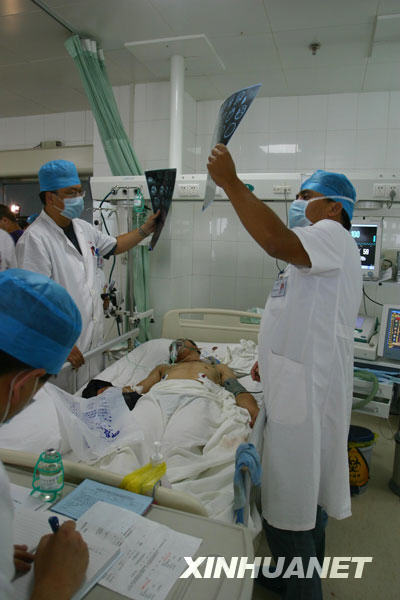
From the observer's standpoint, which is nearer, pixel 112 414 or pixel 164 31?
pixel 112 414

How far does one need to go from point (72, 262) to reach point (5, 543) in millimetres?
1852

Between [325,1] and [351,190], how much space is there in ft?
5.35

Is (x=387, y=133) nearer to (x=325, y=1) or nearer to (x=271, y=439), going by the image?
(x=325, y=1)

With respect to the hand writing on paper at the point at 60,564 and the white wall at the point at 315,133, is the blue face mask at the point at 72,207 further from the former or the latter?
the white wall at the point at 315,133

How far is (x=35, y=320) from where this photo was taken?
2.74 ft

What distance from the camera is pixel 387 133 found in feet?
12.1

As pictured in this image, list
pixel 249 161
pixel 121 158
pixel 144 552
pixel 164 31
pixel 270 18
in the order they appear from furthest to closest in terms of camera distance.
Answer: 1. pixel 249 161
2. pixel 121 158
3. pixel 164 31
4. pixel 270 18
5. pixel 144 552

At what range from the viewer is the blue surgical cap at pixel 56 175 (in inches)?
89.6

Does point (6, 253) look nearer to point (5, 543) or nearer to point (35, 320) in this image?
point (35, 320)

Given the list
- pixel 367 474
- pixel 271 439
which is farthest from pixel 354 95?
pixel 271 439

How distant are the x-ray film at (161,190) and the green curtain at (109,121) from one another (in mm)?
472

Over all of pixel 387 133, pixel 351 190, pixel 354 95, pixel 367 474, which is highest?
pixel 354 95

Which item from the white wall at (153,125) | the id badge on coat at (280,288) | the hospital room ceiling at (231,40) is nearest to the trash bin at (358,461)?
the id badge on coat at (280,288)

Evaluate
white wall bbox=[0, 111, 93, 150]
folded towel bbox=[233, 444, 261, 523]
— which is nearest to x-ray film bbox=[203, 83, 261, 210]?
folded towel bbox=[233, 444, 261, 523]
